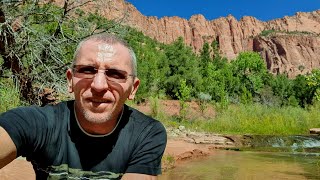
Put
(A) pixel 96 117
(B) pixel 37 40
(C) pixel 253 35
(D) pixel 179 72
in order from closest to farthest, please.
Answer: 1. (A) pixel 96 117
2. (B) pixel 37 40
3. (D) pixel 179 72
4. (C) pixel 253 35

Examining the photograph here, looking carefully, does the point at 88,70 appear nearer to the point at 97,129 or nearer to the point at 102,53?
the point at 102,53

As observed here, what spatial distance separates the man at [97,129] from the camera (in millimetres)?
1621

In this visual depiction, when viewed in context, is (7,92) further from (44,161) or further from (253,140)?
(253,140)

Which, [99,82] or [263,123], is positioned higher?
[99,82]

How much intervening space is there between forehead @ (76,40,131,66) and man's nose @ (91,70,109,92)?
6 centimetres

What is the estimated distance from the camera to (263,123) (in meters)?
19.2

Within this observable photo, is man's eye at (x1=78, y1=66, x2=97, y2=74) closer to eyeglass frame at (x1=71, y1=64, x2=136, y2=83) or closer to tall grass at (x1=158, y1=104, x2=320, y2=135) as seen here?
eyeglass frame at (x1=71, y1=64, x2=136, y2=83)

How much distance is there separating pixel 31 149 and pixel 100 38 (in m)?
0.57

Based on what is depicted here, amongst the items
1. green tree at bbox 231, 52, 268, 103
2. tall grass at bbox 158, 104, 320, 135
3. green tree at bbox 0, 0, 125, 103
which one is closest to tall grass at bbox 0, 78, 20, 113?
green tree at bbox 0, 0, 125, 103

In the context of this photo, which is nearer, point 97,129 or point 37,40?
point 97,129

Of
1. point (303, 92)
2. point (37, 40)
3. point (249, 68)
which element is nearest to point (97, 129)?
point (37, 40)

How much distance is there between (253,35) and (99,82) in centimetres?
16905

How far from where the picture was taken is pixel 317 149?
14.3 metres

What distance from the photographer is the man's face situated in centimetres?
165
